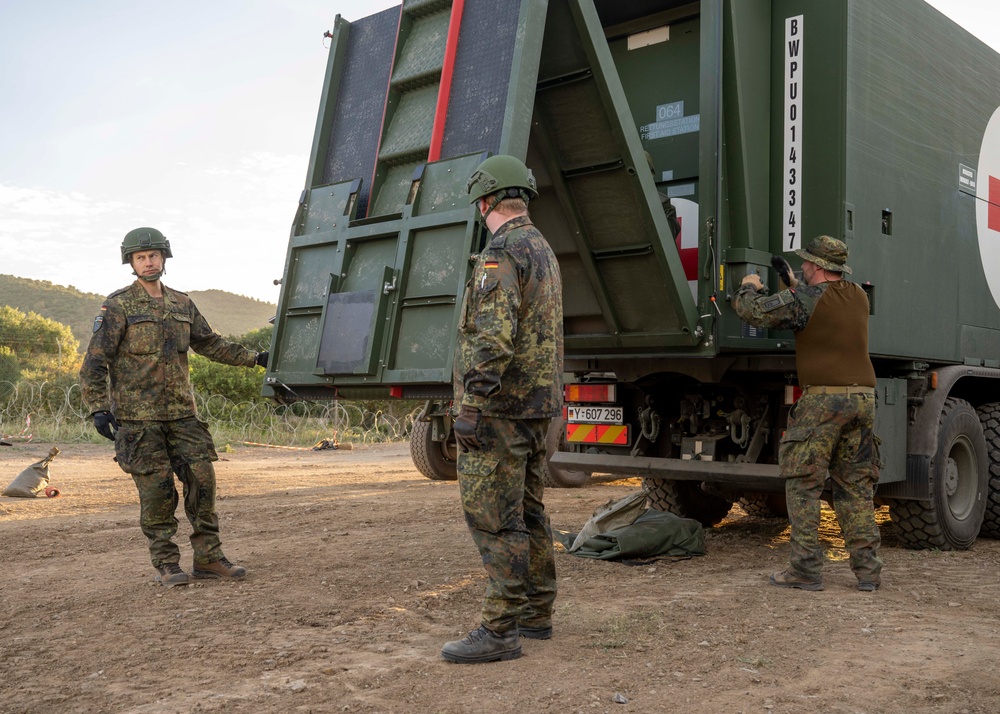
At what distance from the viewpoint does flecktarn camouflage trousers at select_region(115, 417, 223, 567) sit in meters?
5.10

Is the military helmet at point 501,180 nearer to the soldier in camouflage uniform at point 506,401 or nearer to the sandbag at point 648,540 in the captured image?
the soldier in camouflage uniform at point 506,401

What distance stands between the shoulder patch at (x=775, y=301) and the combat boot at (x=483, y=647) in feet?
7.46

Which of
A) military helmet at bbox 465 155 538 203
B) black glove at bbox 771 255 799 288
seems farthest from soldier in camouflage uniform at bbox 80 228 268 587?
black glove at bbox 771 255 799 288

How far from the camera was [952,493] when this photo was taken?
247 inches

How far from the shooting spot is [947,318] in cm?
632

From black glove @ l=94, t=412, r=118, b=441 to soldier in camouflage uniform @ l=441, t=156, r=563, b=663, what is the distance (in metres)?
2.28

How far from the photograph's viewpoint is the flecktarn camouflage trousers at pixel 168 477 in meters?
5.10

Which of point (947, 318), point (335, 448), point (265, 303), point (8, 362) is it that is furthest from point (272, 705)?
point (265, 303)

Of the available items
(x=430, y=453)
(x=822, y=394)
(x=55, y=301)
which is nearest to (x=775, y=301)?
(x=822, y=394)

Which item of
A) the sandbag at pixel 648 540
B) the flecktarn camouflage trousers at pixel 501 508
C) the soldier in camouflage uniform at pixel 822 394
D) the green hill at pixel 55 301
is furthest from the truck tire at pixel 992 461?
the green hill at pixel 55 301

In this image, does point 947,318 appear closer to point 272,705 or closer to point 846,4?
point 846,4

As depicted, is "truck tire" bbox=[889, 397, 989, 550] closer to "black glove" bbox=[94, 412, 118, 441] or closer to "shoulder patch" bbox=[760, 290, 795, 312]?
"shoulder patch" bbox=[760, 290, 795, 312]

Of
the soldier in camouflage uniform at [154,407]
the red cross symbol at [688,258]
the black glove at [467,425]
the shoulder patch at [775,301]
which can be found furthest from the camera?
the red cross symbol at [688,258]

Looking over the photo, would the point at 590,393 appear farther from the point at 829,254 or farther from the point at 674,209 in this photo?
the point at 829,254
